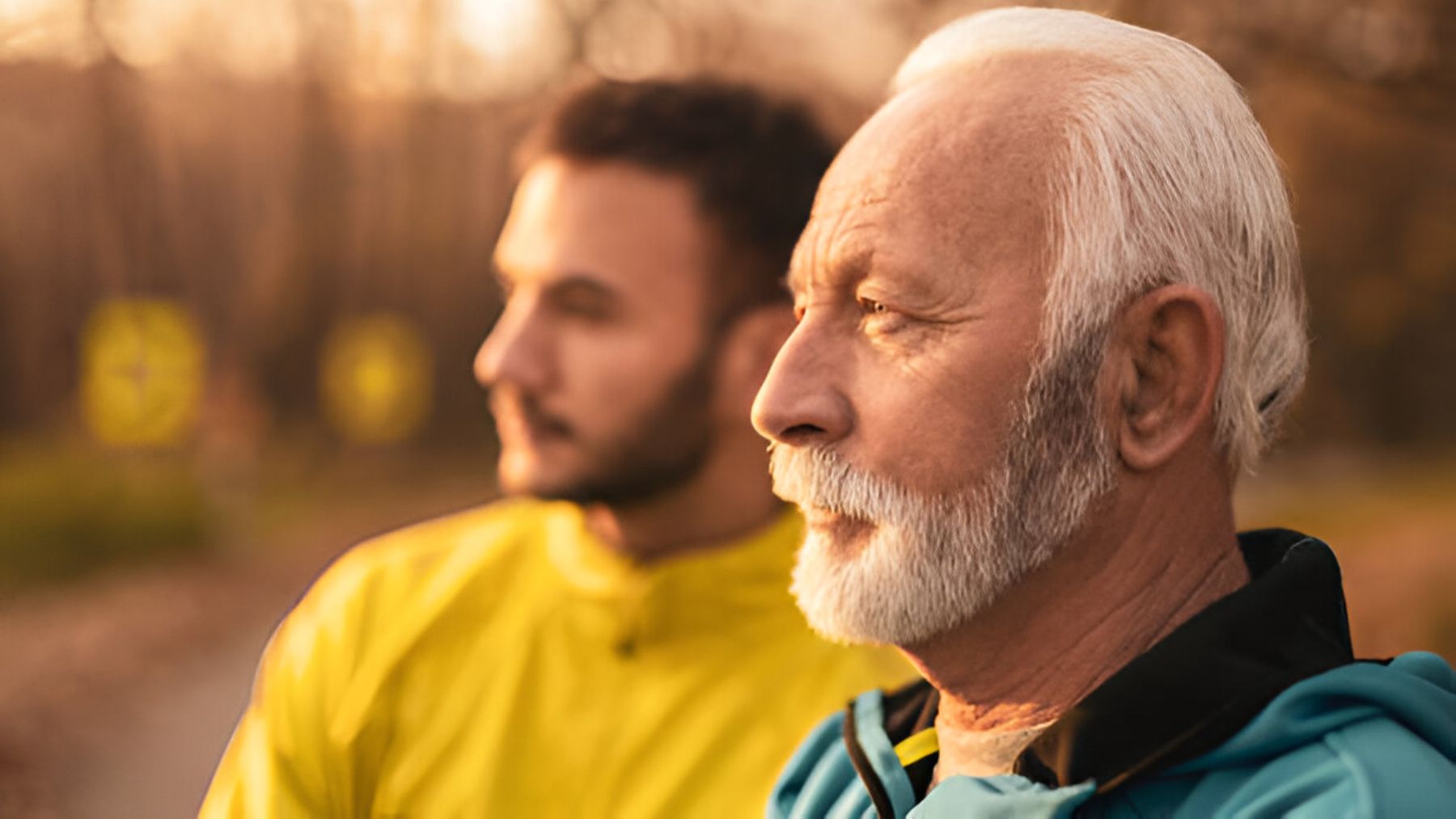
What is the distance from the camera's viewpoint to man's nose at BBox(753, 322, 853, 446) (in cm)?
178

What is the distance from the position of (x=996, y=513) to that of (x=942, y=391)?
6.1 inches

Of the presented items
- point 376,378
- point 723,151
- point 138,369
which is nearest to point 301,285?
point 376,378

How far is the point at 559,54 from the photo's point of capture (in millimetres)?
8484

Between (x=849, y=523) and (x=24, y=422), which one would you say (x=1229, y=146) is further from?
(x=24, y=422)

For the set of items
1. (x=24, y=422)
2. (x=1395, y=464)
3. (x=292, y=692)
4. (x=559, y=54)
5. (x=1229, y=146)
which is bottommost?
(x=24, y=422)

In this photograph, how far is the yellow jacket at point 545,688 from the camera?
292cm

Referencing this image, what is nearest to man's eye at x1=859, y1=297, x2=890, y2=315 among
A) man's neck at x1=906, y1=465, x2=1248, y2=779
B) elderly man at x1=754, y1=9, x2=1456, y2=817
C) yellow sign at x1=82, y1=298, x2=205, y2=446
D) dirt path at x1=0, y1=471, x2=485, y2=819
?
elderly man at x1=754, y1=9, x2=1456, y2=817

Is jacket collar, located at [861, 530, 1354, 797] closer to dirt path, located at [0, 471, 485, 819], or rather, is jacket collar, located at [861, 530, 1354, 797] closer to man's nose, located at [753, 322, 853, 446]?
man's nose, located at [753, 322, 853, 446]

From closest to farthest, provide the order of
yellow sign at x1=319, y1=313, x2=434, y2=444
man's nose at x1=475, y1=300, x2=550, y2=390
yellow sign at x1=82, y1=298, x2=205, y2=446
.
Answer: man's nose at x1=475, y1=300, x2=550, y2=390 → yellow sign at x1=82, y1=298, x2=205, y2=446 → yellow sign at x1=319, y1=313, x2=434, y2=444

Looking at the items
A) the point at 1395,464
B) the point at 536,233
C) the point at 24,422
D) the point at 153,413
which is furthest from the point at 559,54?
the point at 24,422

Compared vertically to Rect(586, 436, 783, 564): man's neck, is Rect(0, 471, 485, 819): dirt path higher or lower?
lower

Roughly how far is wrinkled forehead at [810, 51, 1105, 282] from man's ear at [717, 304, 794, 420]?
129cm

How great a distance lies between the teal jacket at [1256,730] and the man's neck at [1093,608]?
0.27 ft

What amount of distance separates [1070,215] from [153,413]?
14.6 m
